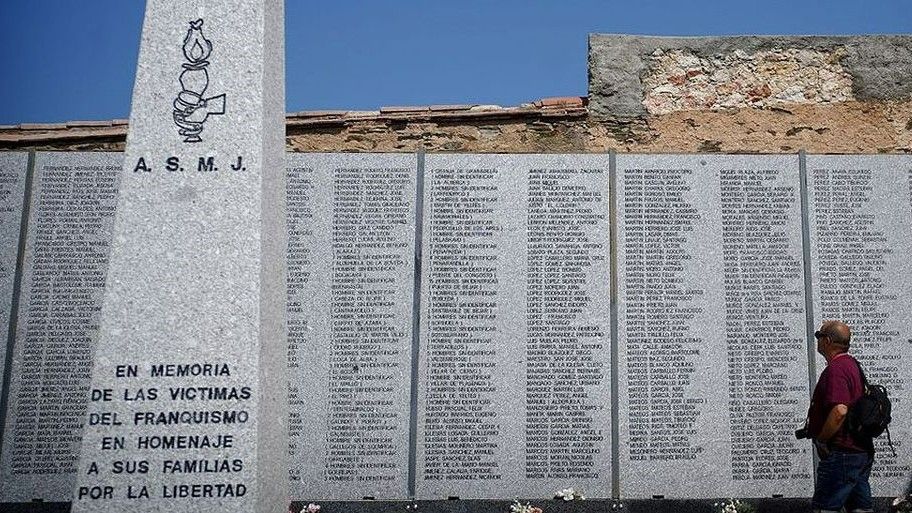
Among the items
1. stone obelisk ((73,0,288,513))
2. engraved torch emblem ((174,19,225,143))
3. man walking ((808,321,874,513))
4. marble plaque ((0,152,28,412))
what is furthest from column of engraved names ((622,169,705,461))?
marble plaque ((0,152,28,412))

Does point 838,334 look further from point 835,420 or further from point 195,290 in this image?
point 195,290

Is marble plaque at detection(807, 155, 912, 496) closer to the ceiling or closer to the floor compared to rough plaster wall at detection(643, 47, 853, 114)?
closer to the floor

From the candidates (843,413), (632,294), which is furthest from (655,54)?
(843,413)

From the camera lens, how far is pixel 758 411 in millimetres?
7461

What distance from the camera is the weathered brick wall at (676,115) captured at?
8578 mm

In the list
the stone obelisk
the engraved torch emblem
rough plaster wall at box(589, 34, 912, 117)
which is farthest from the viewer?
rough plaster wall at box(589, 34, 912, 117)

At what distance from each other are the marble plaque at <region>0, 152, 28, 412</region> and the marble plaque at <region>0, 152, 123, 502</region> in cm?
9

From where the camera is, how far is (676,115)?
28.6 ft

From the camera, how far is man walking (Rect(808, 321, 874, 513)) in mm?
5832

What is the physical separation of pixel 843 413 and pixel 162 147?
4.32m

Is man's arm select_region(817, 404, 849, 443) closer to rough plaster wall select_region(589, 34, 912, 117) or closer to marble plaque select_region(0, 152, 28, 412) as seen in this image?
rough plaster wall select_region(589, 34, 912, 117)

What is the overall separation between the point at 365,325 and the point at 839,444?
366 centimetres

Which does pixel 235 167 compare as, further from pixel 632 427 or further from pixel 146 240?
pixel 632 427

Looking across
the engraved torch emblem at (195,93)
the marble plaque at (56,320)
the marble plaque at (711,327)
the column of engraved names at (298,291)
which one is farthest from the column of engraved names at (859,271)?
the marble plaque at (56,320)
